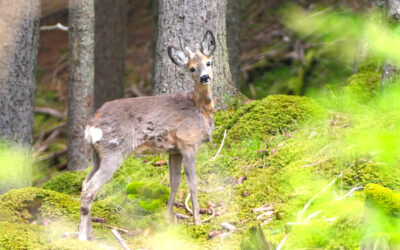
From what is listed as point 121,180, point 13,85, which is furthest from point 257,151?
point 13,85

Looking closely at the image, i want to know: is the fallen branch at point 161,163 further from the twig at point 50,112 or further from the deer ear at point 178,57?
the twig at point 50,112

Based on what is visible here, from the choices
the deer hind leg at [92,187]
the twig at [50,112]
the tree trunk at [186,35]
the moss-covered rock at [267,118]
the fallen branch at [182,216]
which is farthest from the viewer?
the twig at [50,112]

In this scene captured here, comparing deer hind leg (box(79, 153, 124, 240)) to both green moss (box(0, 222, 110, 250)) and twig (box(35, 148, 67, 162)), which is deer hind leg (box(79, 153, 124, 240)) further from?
twig (box(35, 148, 67, 162))

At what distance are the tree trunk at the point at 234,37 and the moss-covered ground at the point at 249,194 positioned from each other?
4.25m

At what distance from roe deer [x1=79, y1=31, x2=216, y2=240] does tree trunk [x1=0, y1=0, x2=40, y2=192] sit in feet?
9.73

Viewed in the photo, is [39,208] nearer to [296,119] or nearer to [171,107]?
[171,107]

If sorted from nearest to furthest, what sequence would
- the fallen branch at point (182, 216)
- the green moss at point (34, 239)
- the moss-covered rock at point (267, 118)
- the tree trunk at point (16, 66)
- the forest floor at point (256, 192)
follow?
1. the forest floor at point (256, 192)
2. the green moss at point (34, 239)
3. the fallen branch at point (182, 216)
4. the moss-covered rock at point (267, 118)
5. the tree trunk at point (16, 66)

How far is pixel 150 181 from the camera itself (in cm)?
611

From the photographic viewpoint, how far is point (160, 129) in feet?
16.4

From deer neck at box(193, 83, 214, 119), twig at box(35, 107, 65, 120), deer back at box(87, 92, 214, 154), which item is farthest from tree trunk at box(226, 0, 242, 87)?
deer back at box(87, 92, 214, 154)

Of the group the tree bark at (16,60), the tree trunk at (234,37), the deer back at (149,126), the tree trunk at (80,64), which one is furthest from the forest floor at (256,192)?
the tree trunk at (234,37)

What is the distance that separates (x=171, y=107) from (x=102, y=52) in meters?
7.43

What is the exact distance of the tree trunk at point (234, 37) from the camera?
11039 mm

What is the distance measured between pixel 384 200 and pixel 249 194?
2.87 m
